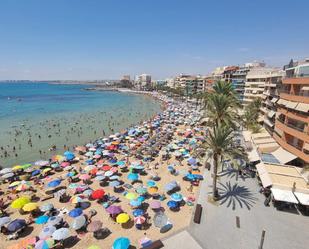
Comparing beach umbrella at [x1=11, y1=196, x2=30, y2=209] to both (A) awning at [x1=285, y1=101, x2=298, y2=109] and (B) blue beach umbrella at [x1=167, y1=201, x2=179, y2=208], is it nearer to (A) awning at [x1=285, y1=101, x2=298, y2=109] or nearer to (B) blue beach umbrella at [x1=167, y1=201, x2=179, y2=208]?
(B) blue beach umbrella at [x1=167, y1=201, x2=179, y2=208]

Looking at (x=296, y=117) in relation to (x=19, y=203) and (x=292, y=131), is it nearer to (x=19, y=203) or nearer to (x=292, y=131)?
(x=292, y=131)

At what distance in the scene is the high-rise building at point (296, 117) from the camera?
70.5 ft

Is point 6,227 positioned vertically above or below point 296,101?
below

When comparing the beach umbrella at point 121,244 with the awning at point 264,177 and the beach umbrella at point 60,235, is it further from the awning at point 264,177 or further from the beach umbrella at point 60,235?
the awning at point 264,177

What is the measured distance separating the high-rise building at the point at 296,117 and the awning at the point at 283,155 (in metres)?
0.41

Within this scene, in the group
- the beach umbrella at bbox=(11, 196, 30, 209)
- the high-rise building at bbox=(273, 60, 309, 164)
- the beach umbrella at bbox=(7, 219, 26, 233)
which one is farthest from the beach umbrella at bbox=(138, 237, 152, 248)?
the high-rise building at bbox=(273, 60, 309, 164)

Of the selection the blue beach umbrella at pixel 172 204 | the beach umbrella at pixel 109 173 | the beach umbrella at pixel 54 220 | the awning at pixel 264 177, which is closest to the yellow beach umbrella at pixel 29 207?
the beach umbrella at pixel 54 220

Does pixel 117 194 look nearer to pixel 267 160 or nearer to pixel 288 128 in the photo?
pixel 267 160

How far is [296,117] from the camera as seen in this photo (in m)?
23.2

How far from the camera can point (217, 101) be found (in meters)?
26.1

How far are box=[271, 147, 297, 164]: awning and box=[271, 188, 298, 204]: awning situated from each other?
6.42 meters

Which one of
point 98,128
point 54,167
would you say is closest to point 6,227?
point 54,167

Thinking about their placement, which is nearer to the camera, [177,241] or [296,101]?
[177,241]

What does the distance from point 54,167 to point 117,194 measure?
12450mm
